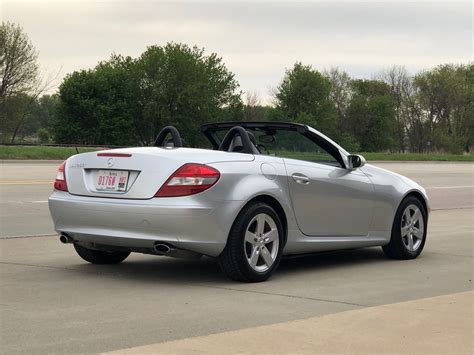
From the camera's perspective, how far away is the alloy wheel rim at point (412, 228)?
8.25m

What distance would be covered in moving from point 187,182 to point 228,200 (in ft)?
1.23

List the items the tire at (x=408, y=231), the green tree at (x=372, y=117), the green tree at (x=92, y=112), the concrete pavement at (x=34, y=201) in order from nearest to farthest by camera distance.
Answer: the tire at (x=408, y=231) < the concrete pavement at (x=34, y=201) < the green tree at (x=92, y=112) < the green tree at (x=372, y=117)

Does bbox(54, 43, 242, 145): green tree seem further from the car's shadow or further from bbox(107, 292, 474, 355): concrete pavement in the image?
bbox(107, 292, 474, 355): concrete pavement

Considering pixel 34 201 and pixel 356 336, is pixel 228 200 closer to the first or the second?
pixel 356 336

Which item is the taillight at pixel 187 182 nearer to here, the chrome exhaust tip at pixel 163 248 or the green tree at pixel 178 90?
the chrome exhaust tip at pixel 163 248

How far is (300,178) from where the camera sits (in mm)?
7004

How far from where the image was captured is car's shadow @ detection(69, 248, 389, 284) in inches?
265

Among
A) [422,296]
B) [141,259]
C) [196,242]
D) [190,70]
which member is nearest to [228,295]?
[196,242]

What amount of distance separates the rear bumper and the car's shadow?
50 centimetres

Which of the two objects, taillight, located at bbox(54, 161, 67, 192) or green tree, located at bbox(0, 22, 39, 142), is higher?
green tree, located at bbox(0, 22, 39, 142)

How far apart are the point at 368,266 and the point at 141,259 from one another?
236cm

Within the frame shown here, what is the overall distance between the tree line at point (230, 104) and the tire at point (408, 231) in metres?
67.0

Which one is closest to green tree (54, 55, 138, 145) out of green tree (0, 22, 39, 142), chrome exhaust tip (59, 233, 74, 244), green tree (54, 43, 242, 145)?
green tree (54, 43, 242, 145)

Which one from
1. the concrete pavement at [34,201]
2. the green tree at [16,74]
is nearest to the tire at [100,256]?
the concrete pavement at [34,201]
